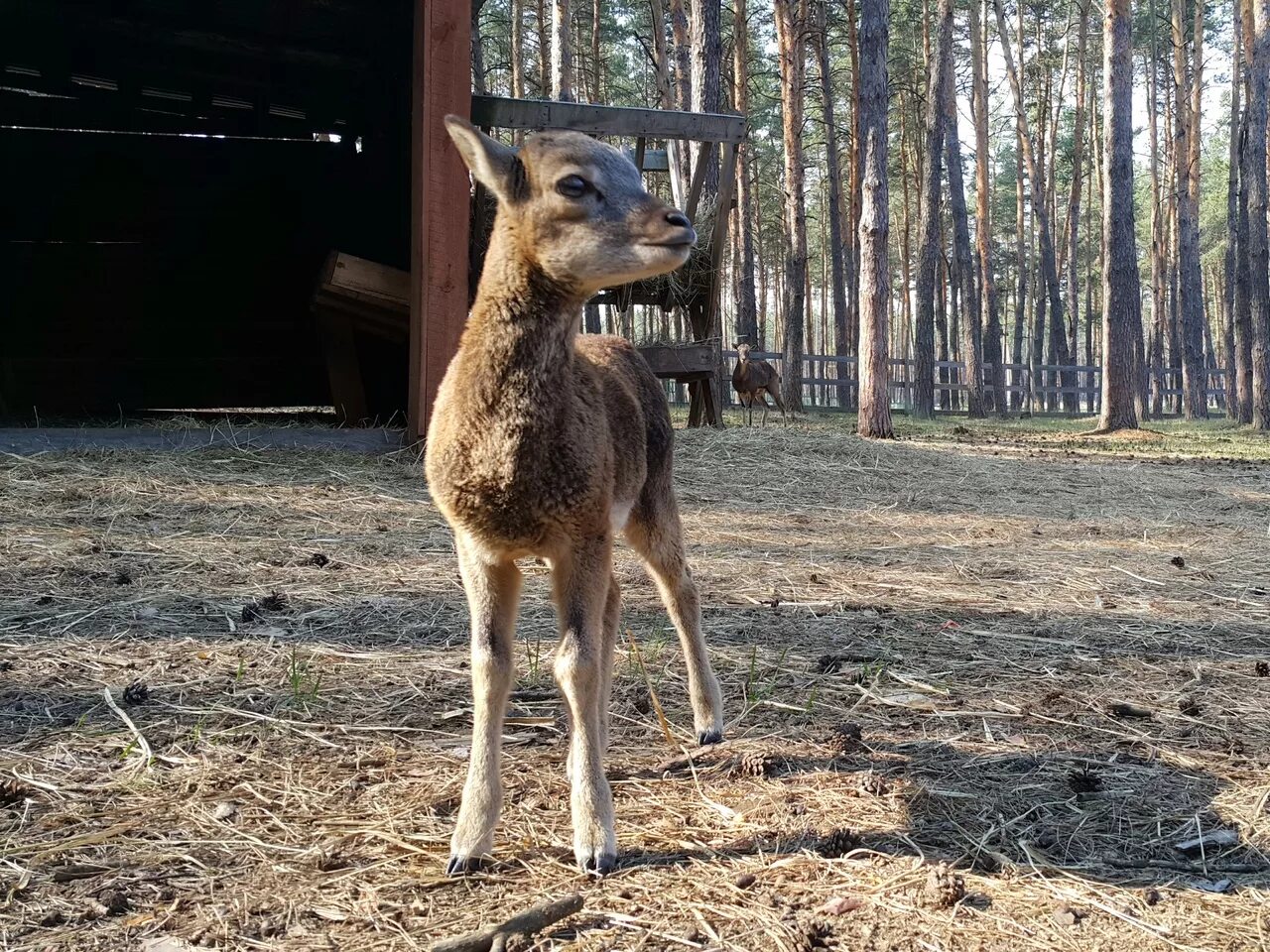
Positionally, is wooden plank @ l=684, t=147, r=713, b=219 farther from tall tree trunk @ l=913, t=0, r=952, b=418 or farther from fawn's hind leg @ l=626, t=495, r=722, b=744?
tall tree trunk @ l=913, t=0, r=952, b=418

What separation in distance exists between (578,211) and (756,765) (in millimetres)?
1920

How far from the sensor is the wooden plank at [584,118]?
33.2ft

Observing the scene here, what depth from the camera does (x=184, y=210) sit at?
46.5 ft

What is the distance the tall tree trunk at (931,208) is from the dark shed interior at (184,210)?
52.6 feet

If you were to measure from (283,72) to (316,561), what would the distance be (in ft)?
29.5

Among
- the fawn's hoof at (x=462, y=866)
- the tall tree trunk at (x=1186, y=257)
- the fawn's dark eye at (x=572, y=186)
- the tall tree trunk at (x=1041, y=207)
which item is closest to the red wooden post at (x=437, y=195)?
the fawn's dark eye at (x=572, y=186)

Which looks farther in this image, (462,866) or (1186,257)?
(1186,257)

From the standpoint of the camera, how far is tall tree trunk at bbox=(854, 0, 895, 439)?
1628cm

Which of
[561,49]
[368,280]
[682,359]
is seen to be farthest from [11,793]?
[561,49]

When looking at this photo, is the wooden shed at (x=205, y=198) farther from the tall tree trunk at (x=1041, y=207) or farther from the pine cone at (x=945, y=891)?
the tall tree trunk at (x=1041, y=207)

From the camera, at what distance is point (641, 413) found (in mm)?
3918

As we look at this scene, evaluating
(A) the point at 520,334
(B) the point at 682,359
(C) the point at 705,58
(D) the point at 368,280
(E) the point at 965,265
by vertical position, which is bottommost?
(A) the point at 520,334

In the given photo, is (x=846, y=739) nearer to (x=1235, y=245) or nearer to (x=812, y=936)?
(x=812, y=936)

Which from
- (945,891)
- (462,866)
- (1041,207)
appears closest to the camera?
(945,891)
